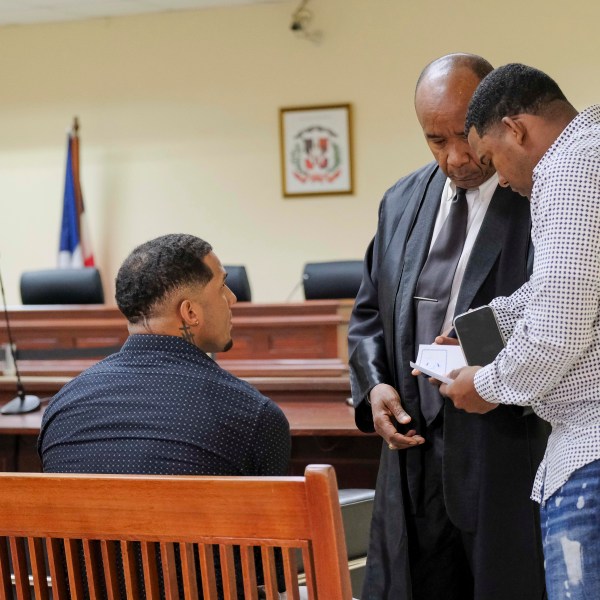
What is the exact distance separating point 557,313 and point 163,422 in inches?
23.7

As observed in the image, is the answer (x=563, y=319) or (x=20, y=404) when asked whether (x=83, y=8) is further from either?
(x=563, y=319)

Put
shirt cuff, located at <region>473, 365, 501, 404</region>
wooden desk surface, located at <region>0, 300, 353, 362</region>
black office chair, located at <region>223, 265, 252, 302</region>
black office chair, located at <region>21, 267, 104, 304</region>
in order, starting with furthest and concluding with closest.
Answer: black office chair, located at <region>21, 267, 104, 304</region>
black office chair, located at <region>223, 265, 252, 302</region>
wooden desk surface, located at <region>0, 300, 353, 362</region>
shirt cuff, located at <region>473, 365, 501, 404</region>

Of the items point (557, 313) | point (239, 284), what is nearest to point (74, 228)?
point (239, 284)

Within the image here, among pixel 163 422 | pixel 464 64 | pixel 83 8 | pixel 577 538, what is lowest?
pixel 577 538

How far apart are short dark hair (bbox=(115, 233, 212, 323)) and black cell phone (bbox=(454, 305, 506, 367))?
0.48 meters

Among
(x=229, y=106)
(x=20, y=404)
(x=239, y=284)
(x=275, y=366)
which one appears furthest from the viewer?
(x=229, y=106)

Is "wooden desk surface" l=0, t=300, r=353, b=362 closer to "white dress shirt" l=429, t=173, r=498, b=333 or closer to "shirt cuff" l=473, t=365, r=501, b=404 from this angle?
"white dress shirt" l=429, t=173, r=498, b=333

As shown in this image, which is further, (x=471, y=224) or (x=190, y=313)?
(x=471, y=224)

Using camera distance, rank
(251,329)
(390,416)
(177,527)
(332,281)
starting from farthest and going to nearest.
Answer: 1. (332,281)
2. (251,329)
3. (390,416)
4. (177,527)

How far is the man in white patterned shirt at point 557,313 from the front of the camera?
4.34 ft

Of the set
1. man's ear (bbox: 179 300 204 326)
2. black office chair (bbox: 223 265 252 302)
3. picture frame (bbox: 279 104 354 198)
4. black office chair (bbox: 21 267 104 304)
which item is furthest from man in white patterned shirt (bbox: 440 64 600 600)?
picture frame (bbox: 279 104 354 198)

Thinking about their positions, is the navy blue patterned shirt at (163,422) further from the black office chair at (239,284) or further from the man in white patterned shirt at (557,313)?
the black office chair at (239,284)

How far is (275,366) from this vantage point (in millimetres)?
3572

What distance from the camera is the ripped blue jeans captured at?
4.43 feet
